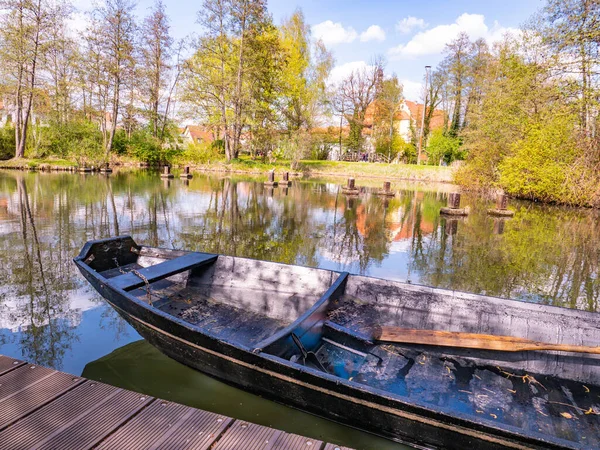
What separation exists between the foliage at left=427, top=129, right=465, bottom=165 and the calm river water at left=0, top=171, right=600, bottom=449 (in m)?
21.4

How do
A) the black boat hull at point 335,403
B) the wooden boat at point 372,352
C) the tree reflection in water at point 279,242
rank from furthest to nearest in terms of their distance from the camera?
the tree reflection in water at point 279,242 → the wooden boat at point 372,352 → the black boat hull at point 335,403

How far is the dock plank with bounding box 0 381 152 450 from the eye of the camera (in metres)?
1.87

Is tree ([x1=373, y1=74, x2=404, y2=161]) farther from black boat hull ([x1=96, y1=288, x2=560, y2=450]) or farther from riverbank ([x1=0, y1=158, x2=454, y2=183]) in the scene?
black boat hull ([x1=96, y1=288, x2=560, y2=450])

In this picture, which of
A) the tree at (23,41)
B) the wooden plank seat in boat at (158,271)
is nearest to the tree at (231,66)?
the tree at (23,41)

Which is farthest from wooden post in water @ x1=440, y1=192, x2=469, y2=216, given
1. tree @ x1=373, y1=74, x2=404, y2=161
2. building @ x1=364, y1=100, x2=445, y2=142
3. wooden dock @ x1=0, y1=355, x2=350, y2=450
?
building @ x1=364, y1=100, x2=445, y2=142

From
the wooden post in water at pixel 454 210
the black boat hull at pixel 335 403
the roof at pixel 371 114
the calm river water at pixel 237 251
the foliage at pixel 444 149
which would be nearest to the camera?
the black boat hull at pixel 335 403

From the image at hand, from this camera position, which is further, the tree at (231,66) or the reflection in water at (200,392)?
the tree at (231,66)

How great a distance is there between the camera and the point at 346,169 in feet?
124

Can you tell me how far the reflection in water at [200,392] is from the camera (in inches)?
106

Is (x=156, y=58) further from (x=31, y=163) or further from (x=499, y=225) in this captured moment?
(x=499, y=225)

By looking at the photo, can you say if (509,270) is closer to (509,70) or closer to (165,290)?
(165,290)

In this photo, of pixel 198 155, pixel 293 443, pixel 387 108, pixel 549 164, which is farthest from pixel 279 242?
pixel 387 108

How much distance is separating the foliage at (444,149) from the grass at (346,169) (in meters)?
3.13

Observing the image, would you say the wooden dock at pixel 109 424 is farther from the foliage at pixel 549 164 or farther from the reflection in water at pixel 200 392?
the foliage at pixel 549 164
